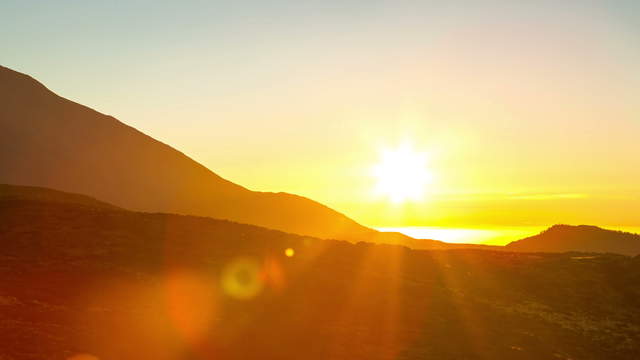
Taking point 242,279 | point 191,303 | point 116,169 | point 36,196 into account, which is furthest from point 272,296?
point 116,169

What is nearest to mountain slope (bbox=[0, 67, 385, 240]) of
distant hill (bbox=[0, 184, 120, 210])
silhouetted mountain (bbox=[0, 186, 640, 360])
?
distant hill (bbox=[0, 184, 120, 210])

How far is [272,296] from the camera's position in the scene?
108ft

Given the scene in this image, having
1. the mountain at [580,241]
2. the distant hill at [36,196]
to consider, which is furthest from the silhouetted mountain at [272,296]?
the mountain at [580,241]

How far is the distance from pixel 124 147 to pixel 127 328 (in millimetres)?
167287

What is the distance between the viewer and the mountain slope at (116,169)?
150 m

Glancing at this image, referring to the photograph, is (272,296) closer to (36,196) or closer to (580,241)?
(36,196)

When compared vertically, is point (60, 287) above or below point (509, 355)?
above

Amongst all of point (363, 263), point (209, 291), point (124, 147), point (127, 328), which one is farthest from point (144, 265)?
point (124, 147)

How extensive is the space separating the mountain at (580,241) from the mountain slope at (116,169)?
36370 mm

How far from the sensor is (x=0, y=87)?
6969 inches

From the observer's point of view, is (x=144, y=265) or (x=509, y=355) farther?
(x=144, y=265)

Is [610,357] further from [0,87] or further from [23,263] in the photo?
[0,87]

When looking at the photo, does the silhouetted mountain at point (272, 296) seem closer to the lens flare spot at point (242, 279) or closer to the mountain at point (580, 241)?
the lens flare spot at point (242, 279)

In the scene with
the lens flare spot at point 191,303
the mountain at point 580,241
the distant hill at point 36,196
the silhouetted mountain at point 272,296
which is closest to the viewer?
the silhouetted mountain at point 272,296
